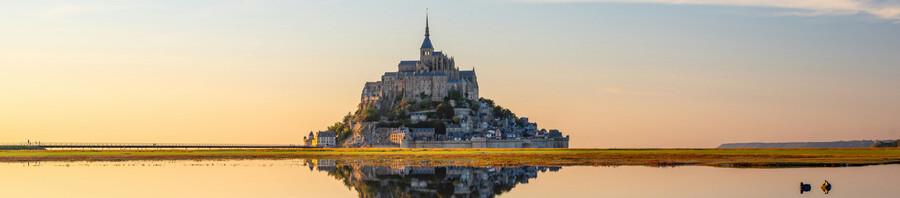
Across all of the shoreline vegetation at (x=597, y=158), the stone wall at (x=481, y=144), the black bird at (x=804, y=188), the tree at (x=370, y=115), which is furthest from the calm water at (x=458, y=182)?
the tree at (x=370, y=115)

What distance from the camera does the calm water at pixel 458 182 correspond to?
43062mm

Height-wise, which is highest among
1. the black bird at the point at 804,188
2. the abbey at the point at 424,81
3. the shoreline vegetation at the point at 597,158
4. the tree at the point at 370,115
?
the abbey at the point at 424,81

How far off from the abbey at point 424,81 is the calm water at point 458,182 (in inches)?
4341

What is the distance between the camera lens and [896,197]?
128 feet

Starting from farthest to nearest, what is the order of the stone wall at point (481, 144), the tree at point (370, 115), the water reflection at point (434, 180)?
the tree at point (370, 115)
the stone wall at point (481, 144)
the water reflection at point (434, 180)

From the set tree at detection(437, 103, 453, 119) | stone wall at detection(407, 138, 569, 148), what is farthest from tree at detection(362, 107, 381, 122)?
stone wall at detection(407, 138, 569, 148)

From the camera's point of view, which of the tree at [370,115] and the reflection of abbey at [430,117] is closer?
the reflection of abbey at [430,117]

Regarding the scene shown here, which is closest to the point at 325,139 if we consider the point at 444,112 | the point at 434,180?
the point at 444,112

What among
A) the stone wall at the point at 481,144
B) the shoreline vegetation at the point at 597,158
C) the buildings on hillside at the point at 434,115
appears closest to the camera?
the shoreline vegetation at the point at 597,158

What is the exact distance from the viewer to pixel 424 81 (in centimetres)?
17600

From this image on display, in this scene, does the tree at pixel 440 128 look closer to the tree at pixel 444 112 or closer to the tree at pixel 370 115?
the tree at pixel 444 112

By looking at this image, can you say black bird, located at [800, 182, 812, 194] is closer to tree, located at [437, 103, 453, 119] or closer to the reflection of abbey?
the reflection of abbey

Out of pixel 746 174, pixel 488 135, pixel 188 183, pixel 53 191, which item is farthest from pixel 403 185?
pixel 488 135

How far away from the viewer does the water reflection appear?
44.1 meters
